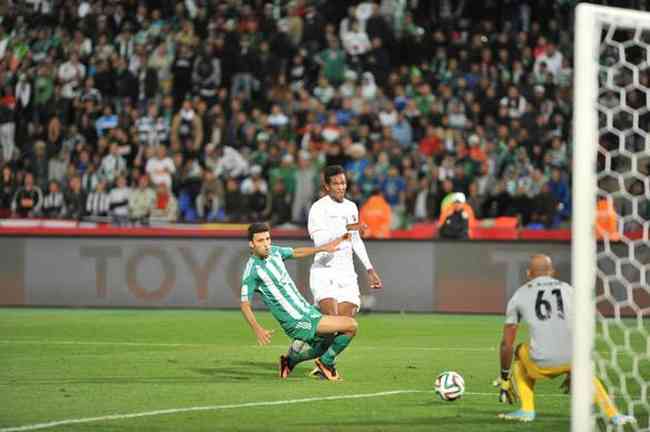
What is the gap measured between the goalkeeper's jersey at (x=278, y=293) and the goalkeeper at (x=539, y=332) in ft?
10.7

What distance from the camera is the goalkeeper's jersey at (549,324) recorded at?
9.31 meters

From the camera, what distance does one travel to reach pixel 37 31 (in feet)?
99.2

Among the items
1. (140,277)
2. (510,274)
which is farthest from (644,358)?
(140,277)

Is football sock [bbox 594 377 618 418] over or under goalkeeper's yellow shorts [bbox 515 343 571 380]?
under

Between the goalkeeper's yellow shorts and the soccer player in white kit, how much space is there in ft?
13.3

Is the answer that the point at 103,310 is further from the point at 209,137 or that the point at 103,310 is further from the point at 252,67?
the point at 252,67

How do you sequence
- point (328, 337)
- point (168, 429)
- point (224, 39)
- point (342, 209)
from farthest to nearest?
1. point (224, 39)
2. point (342, 209)
3. point (328, 337)
4. point (168, 429)

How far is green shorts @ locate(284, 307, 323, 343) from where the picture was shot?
488 inches

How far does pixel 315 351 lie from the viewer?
12.6 metres

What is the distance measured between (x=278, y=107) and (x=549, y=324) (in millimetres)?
18541

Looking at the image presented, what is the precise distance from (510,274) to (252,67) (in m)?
8.79

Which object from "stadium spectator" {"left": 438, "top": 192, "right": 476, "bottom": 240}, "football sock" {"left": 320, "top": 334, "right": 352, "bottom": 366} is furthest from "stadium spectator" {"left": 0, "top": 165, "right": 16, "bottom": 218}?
"football sock" {"left": 320, "top": 334, "right": 352, "bottom": 366}

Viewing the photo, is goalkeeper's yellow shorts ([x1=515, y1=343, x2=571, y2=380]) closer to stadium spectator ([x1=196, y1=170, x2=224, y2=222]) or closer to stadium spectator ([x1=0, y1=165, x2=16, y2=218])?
stadium spectator ([x1=196, y1=170, x2=224, y2=222])

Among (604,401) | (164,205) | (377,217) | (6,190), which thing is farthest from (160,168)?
(604,401)
